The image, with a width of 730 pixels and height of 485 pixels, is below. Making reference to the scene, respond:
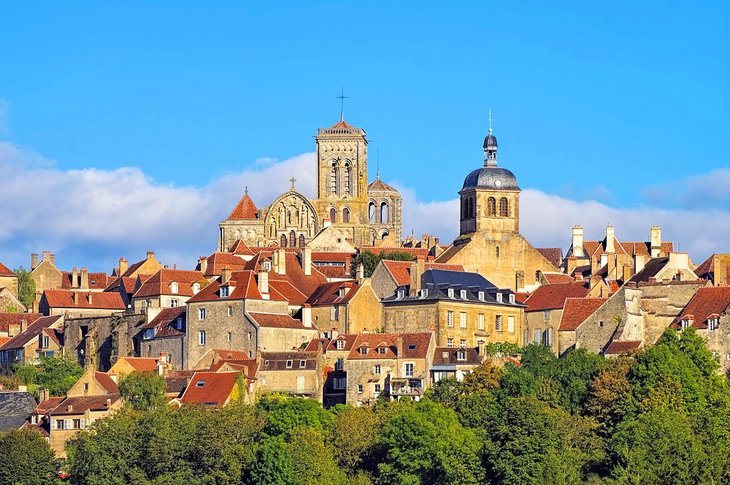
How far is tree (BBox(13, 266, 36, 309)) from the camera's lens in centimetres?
13500

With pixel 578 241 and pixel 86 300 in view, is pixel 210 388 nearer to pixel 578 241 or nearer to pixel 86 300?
pixel 86 300

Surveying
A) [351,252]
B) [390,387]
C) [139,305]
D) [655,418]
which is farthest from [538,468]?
[351,252]

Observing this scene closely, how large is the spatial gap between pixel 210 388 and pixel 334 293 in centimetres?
1189

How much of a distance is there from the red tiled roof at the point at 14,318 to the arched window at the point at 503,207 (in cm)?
2583

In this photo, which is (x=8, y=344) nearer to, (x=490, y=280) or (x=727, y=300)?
(x=490, y=280)

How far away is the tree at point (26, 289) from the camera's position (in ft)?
443

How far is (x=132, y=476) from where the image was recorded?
98625mm

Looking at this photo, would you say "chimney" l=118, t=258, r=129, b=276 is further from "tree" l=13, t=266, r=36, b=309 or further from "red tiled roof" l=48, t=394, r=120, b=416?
"red tiled roof" l=48, t=394, r=120, b=416

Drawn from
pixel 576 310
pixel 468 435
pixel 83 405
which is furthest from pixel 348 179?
pixel 468 435

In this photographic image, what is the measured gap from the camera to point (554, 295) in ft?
368

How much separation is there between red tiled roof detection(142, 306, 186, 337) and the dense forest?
865cm

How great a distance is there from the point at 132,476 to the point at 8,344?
24540 mm

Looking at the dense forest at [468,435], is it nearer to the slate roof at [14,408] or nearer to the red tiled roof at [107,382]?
the red tiled roof at [107,382]

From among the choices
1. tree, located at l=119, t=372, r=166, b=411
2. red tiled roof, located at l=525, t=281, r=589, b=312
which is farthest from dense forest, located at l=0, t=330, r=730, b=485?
red tiled roof, located at l=525, t=281, r=589, b=312
